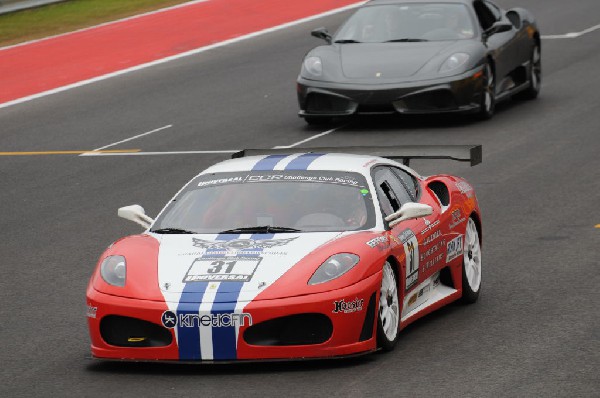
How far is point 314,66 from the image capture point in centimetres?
2067

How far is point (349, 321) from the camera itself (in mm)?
8984

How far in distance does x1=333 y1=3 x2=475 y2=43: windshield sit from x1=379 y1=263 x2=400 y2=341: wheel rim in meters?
11.7

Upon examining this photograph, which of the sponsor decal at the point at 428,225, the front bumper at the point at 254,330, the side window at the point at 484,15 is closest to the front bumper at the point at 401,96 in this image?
the side window at the point at 484,15

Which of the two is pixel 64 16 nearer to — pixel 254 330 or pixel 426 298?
pixel 426 298

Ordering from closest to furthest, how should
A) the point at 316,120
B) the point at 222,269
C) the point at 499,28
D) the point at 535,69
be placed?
the point at 222,269, the point at 499,28, the point at 316,120, the point at 535,69

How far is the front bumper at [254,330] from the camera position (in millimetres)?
8828

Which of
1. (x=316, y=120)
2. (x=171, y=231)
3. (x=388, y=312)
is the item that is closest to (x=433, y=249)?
(x=388, y=312)

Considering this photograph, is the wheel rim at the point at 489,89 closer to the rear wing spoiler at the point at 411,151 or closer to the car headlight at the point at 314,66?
the car headlight at the point at 314,66

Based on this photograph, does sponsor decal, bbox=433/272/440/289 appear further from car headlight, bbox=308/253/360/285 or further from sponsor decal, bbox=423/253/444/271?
car headlight, bbox=308/253/360/285

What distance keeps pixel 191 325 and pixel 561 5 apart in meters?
26.4

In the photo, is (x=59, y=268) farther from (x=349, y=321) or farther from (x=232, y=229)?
(x=349, y=321)

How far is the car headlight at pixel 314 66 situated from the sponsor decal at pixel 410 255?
34.7ft

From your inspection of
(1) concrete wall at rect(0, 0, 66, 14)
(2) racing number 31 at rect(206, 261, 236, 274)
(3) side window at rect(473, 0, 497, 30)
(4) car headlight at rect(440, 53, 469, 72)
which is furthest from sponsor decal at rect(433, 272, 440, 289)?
(1) concrete wall at rect(0, 0, 66, 14)

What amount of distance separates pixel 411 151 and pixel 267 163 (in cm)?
166
